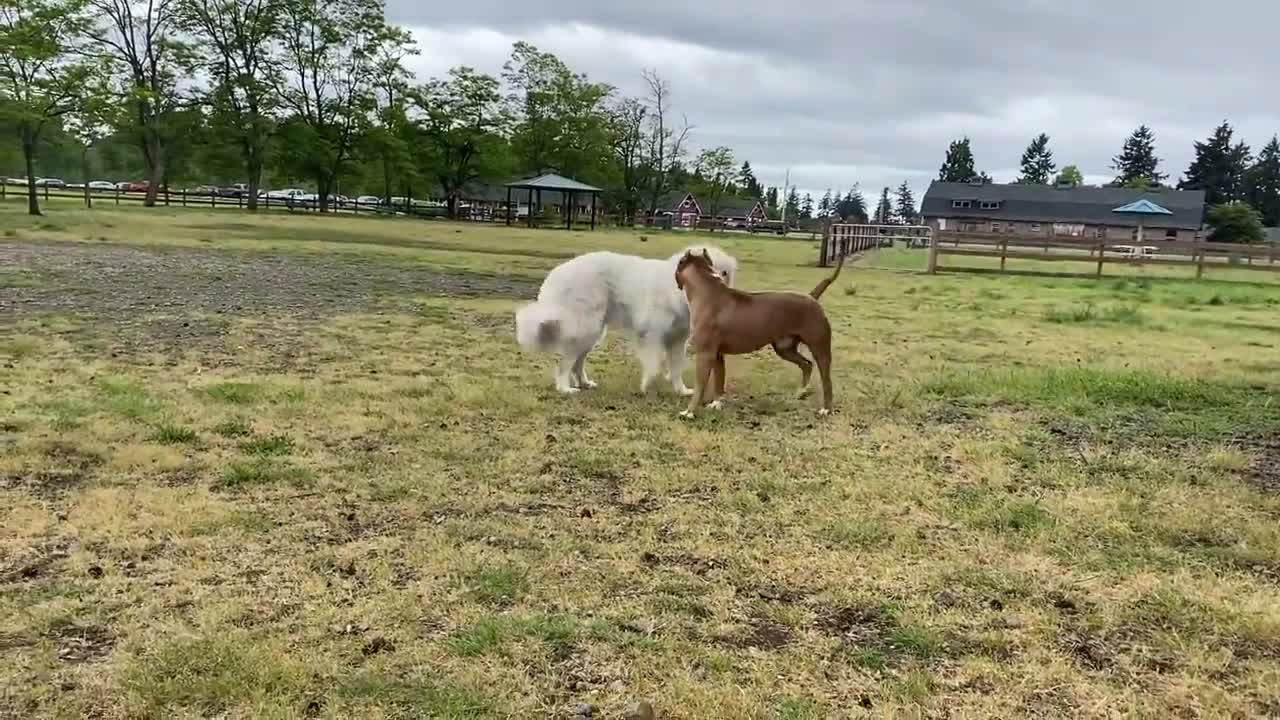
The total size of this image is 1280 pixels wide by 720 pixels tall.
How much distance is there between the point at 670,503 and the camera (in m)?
4.60

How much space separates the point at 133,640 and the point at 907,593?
9.18 ft

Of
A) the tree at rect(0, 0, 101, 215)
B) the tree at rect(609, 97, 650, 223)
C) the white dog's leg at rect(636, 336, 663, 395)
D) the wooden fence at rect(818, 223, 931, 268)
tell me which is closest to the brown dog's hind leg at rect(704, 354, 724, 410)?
the white dog's leg at rect(636, 336, 663, 395)

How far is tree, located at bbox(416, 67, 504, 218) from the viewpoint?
198 ft

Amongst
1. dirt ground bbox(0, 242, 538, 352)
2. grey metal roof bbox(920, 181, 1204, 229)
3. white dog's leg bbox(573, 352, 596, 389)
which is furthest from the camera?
grey metal roof bbox(920, 181, 1204, 229)

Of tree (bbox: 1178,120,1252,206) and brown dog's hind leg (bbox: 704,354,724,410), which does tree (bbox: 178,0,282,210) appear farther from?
tree (bbox: 1178,120,1252,206)

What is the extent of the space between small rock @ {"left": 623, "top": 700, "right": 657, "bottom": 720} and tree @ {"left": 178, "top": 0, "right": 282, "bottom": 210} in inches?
2178

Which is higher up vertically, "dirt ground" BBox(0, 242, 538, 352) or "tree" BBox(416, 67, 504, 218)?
"tree" BBox(416, 67, 504, 218)

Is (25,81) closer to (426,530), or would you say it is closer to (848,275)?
(848,275)

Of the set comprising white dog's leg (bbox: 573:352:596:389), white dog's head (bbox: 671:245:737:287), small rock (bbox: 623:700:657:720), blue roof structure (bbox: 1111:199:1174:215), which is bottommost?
small rock (bbox: 623:700:657:720)

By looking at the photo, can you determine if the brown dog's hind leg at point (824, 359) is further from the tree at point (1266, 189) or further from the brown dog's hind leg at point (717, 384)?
the tree at point (1266, 189)

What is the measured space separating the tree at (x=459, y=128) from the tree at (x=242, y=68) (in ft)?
33.2

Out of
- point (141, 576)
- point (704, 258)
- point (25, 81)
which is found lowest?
point (141, 576)

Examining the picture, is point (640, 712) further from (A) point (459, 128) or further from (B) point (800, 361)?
(A) point (459, 128)

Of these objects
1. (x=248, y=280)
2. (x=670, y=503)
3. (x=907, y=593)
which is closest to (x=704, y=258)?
(x=670, y=503)
